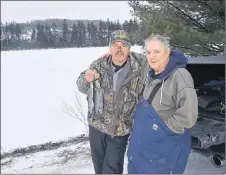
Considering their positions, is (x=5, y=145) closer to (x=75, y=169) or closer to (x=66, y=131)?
(x=66, y=131)

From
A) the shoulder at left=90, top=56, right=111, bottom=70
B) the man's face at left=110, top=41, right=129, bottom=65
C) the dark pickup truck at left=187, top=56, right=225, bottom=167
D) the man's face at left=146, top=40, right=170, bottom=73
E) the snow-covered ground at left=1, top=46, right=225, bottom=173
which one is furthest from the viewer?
the snow-covered ground at left=1, top=46, right=225, bottom=173

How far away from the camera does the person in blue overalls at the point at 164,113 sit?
213cm

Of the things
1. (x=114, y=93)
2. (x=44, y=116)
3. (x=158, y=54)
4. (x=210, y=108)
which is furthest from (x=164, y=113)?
(x=44, y=116)

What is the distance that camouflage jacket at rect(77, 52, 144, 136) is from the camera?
2.61m

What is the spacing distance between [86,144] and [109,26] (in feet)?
7.06

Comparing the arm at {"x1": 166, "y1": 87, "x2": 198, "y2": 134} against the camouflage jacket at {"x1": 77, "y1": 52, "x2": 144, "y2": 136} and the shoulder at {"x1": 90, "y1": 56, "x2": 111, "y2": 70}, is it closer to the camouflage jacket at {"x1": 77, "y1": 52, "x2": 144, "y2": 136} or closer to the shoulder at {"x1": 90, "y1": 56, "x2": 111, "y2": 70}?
the camouflage jacket at {"x1": 77, "y1": 52, "x2": 144, "y2": 136}

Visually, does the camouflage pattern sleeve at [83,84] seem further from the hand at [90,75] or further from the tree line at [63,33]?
the tree line at [63,33]

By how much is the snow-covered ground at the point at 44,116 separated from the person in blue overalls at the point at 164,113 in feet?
5.34

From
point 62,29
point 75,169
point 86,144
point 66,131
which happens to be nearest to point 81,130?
point 66,131

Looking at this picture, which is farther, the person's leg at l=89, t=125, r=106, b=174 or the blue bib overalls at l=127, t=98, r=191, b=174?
the person's leg at l=89, t=125, r=106, b=174

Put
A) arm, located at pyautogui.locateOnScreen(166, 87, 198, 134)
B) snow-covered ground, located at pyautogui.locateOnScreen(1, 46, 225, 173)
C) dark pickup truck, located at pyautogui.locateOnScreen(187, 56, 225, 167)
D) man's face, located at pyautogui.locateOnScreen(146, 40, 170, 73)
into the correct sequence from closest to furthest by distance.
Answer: arm, located at pyautogui.locateOnScreen(166, 87, 198, 134)
man's face, located at pyautogui.locateOnScreen(146, 40, 170, 73)
dark pickup truck, located at pyautogui.locateOnScreen(187, 56, 225, 167)
snow-covered ground, located at pyautogui.locateOnScreen(1, 46, 225, 173)

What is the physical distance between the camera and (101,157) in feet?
9.40

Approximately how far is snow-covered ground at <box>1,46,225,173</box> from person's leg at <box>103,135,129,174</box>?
3.83ft

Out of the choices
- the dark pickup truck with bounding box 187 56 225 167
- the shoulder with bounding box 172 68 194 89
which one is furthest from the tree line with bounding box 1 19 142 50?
the shoulder with bounding box 172 68 194 89
